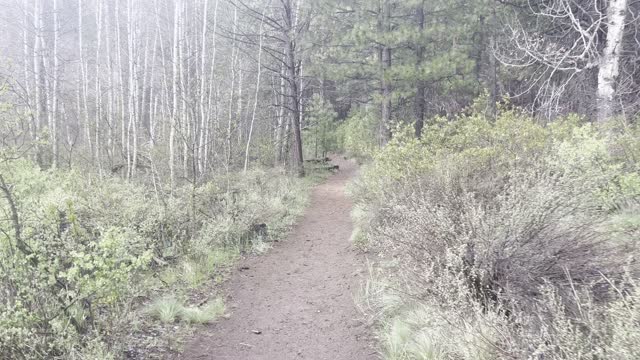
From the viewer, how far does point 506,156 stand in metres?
5.18

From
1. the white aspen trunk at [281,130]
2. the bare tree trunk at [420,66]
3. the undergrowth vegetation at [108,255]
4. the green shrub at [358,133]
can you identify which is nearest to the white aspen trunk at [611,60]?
the bare tree trunk at [420,66]

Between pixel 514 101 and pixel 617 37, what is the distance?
722cm

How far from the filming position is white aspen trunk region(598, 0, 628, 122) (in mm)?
6879

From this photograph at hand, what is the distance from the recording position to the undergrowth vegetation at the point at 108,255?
329 centimetres

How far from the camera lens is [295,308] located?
514 centimetres

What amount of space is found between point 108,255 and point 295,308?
2.37 m

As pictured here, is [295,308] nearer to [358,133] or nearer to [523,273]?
[523,273]

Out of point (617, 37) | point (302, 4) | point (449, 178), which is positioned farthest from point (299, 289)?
point (302, 4)

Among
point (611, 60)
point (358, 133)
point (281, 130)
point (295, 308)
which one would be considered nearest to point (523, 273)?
point (295, 308)

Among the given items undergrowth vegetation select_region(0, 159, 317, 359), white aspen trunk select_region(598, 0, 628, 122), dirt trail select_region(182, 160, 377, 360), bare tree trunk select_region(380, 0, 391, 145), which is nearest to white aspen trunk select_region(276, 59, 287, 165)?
bare tree trunk select_region(380, 0, 391, 145)

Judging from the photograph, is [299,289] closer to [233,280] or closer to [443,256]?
[233,280]

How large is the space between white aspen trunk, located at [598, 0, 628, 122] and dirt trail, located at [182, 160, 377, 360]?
211 inches

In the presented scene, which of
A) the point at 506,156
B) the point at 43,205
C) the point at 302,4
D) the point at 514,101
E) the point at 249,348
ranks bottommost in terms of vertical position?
the point at 249,348

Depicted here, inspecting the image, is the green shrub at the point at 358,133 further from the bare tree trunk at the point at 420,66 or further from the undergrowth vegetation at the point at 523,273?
the undergrowth vegetation at the point at 523,273
